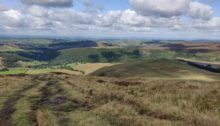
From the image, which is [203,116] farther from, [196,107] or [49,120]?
[49,120]

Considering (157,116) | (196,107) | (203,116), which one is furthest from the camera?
(196,107)

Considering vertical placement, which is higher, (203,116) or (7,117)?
(203,116)

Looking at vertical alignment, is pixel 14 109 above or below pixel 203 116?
below

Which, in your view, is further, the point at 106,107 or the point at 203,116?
the point at 106,107

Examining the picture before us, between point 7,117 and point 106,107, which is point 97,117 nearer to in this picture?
point 106,107

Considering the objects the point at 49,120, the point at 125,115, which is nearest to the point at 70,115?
the point at 49,120

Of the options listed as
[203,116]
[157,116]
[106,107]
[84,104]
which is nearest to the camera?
[203,116]

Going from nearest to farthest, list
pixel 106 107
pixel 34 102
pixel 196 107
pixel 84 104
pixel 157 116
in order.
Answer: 1. pixel 157 116
2. pixel 196 107
3. pixel 106 107
4. pixel 84 104
5. pixel 34 102

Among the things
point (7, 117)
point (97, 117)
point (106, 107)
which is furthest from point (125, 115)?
point (7, 117)

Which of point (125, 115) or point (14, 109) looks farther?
point (14, 109)
